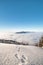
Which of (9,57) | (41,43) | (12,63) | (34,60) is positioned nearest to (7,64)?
(12,63)

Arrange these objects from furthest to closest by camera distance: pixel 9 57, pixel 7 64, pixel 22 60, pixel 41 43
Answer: pixel 41 43, pixel 9 57, pixel 22 60, pixel 7 64

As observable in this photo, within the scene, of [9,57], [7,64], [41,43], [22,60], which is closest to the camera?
[7,64]

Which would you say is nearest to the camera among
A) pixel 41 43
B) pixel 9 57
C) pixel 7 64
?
pixel 7 64

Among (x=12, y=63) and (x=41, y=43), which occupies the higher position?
(x=41, y=43)

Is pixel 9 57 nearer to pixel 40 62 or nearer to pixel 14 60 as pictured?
pixel 14 60

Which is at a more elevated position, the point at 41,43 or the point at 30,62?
the point at 41,43

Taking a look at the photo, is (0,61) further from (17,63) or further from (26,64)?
(26,64)

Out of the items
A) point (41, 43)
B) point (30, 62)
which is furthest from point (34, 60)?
point (41, 43)

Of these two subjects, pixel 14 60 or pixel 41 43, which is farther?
pixel 41 43

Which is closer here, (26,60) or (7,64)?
(7,64)
